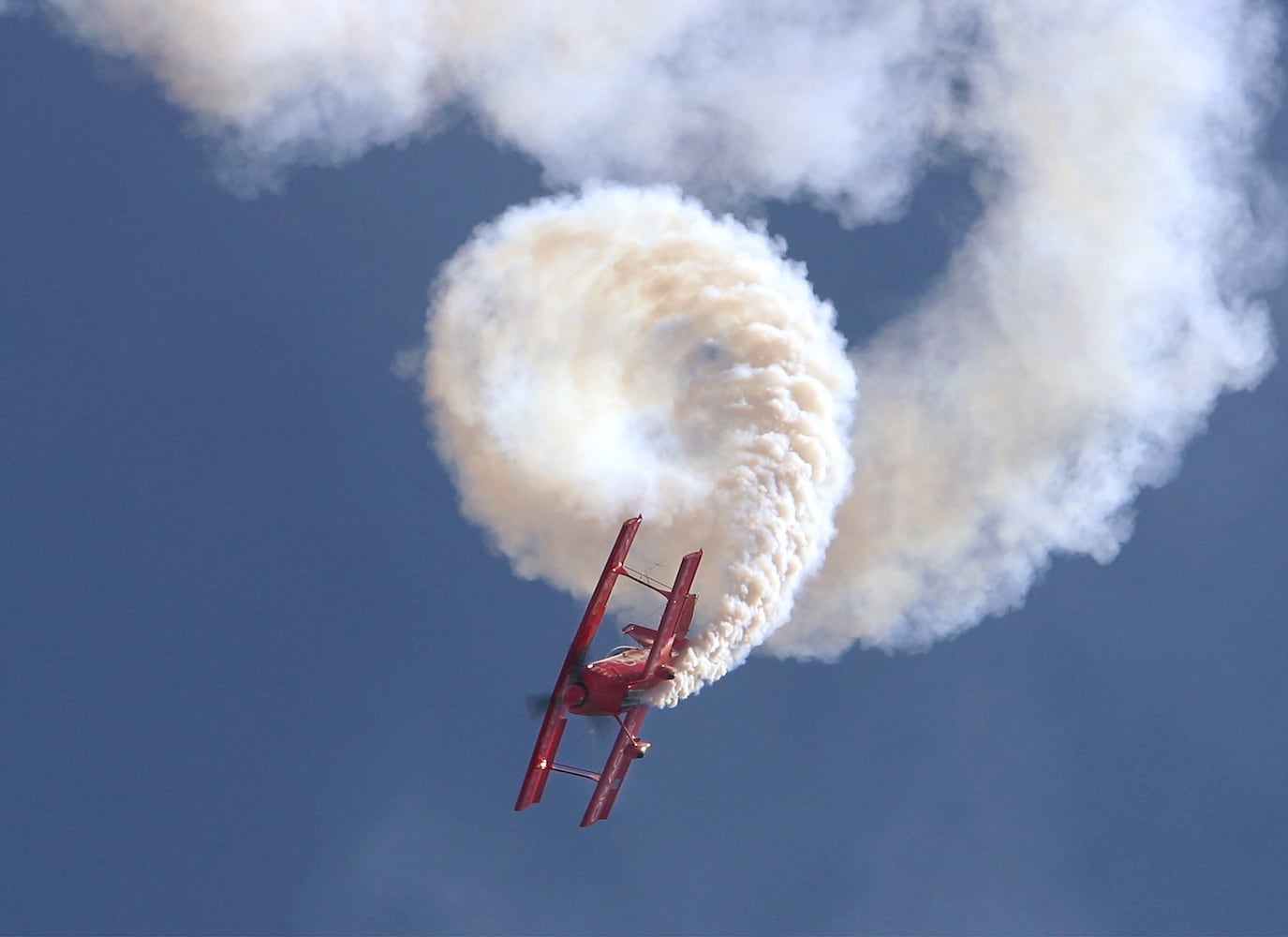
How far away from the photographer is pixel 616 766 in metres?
60.4

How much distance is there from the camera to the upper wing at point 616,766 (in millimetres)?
59125

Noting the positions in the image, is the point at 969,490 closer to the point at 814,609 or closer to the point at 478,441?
the point at 814,609

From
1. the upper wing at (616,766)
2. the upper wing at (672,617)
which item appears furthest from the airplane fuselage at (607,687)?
the upper wing at (616,766)

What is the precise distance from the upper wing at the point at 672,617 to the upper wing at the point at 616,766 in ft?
6.73

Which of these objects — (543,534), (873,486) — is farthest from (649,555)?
(873,486)

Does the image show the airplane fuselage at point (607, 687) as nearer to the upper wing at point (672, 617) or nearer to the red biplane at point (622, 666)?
the red biplane at point (622, 666)

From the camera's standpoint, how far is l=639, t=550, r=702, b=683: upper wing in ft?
184

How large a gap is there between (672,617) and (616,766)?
6.31m

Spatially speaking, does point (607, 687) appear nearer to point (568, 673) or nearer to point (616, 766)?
point (568, 673)

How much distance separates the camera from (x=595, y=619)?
57.7 m

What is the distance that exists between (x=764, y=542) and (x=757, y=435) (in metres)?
3.03

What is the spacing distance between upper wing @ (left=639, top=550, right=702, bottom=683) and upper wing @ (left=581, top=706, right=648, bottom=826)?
2.05 metres

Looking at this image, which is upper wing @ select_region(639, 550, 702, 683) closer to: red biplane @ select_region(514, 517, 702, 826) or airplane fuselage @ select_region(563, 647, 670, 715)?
red biplane @ select_region(514, 517, 702, 826)

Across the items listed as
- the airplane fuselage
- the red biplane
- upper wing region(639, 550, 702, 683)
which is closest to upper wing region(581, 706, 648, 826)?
the red biplane
